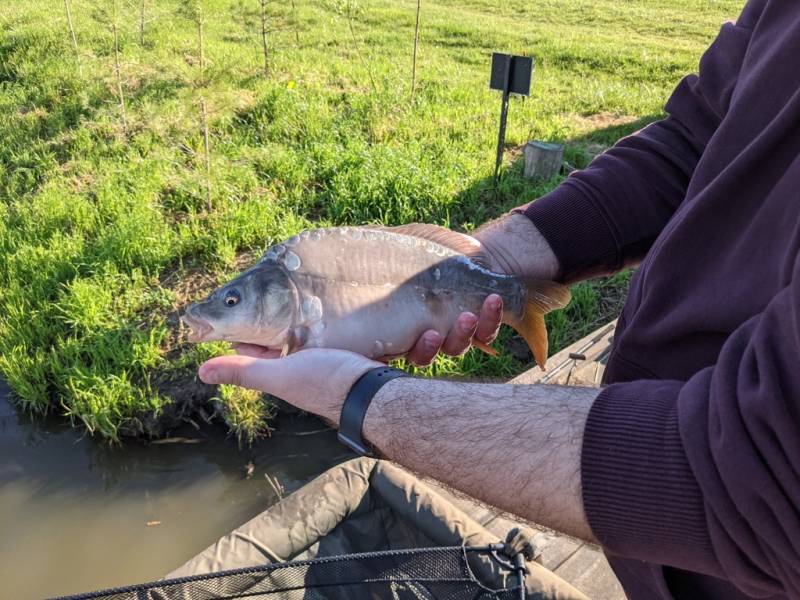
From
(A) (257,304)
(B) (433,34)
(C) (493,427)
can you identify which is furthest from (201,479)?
(B) (433,34)

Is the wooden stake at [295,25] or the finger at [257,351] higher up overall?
the wooden stake at [295,25]

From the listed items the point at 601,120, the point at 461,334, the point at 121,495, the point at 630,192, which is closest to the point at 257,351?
the point at 461,334

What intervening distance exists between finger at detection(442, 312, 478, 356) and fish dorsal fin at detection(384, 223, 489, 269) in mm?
186

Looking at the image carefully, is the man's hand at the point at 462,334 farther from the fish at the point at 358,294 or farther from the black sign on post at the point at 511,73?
the black sign on post at the point at 511,73

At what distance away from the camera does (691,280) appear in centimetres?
126

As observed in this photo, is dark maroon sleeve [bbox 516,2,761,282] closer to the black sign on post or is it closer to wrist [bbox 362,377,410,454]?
wrist [bbox 362,377,410,454]

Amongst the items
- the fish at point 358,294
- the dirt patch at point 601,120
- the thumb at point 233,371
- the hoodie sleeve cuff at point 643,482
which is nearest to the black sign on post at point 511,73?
the dirt patch at point 601,120

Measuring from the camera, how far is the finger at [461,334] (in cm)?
201

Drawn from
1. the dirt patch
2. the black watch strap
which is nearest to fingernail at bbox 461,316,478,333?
the black watch strap

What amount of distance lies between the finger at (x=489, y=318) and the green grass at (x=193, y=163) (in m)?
2.00

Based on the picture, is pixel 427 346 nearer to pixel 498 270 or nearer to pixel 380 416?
pixel 498 270

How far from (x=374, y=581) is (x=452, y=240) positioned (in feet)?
3.81

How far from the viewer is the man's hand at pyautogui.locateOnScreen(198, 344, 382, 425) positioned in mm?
1518

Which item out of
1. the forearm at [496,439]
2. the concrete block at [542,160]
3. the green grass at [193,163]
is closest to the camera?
the forearm at [496,439]
